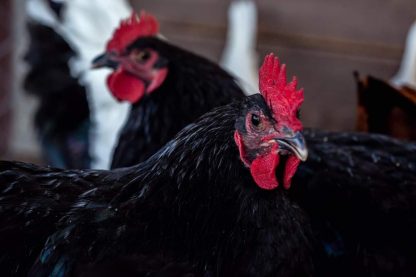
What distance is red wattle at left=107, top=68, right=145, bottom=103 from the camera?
1829mm

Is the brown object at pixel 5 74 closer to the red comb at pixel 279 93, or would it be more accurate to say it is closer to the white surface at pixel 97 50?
the white surface at pixel 97 50

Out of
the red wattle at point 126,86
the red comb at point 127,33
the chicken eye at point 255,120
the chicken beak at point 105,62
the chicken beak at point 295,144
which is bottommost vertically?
the chicken beak at point 295,144

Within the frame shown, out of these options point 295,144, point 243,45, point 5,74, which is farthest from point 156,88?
point 5,74

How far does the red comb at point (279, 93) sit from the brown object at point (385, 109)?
0.61 m

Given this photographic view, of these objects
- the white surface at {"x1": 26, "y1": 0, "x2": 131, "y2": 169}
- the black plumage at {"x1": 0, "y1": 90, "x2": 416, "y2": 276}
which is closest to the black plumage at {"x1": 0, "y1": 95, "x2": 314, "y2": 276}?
the black plumage at {"x1": 0, "y1": 90, "x2": 416, "y2": 276}

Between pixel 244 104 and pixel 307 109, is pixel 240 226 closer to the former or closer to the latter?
pixel 244 104

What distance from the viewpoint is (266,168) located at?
119cm

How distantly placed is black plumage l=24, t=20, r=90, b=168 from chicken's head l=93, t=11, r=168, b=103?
0.77 metres

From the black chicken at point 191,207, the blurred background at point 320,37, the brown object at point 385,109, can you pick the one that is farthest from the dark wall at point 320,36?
the black chicken at point 191,207

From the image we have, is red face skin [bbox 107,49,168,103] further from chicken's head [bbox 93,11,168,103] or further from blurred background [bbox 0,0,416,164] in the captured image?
blurred background [bbox 0,0,416,164]

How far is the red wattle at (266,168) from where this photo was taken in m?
1.19

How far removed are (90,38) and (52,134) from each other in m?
0.48

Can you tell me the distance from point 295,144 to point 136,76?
0.80 meters

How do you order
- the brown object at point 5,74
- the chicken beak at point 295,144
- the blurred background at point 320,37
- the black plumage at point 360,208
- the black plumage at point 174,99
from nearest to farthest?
the chicken beak at point 295,144 → the black plumage at point 360,208 → the black plumage at point 174,99 → the blurred background at point 320,37 → the brown object at point 5,74
